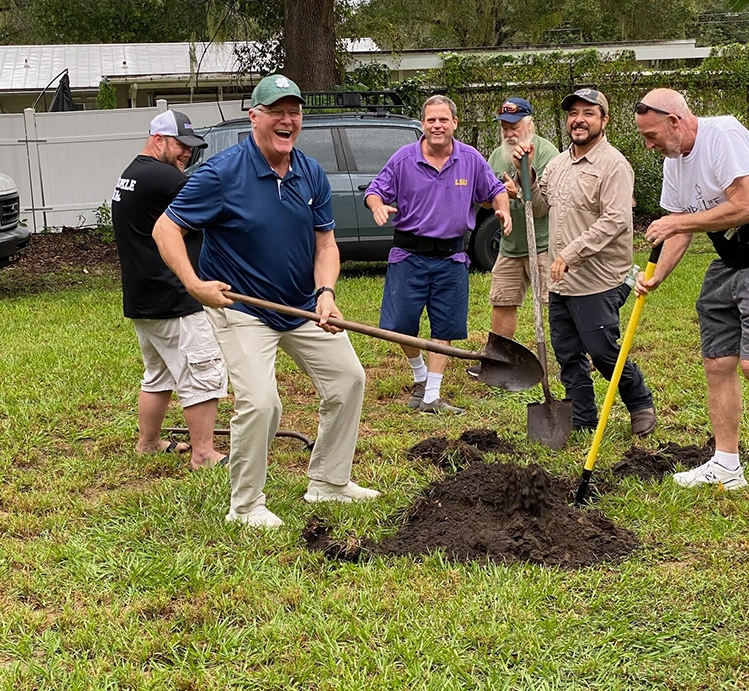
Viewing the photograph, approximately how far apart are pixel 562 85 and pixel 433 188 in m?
9.68

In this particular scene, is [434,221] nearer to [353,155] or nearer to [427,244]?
[427,244]

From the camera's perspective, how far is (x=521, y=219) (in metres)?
7.73

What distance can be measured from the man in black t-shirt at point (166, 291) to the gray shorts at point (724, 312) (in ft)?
8.95

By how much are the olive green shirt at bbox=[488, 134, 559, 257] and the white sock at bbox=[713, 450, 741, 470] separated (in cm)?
281

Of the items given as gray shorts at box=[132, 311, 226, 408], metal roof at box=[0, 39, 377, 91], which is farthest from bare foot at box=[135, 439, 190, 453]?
metal roof at box=[0, 39, 377, 91]

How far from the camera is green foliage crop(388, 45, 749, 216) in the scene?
15.6 m

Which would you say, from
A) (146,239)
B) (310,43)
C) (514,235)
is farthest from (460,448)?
(310,43)

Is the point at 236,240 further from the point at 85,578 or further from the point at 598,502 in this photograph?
the point at 598,502

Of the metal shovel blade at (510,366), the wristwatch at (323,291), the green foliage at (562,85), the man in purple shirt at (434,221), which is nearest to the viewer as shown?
the wristwatch at (323,291)

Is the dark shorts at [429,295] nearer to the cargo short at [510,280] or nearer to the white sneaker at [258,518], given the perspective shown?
the cargo short at [510,280]

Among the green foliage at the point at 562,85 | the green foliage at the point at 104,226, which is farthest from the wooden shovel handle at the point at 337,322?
the green foliage at the point at 104,226

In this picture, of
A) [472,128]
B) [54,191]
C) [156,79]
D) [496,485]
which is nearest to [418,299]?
[496,485]

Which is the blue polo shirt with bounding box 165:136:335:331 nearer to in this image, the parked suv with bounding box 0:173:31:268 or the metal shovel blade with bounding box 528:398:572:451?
the metal shovel blade with bounding box 528:398:572:451

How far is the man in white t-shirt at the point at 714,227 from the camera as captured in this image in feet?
15.2
